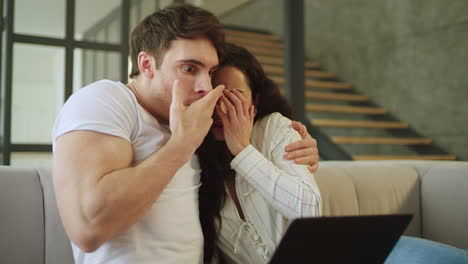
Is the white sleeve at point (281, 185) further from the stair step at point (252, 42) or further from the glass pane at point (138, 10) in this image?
the stair step at point (252, 42)

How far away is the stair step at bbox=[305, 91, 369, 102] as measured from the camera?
4582 mm

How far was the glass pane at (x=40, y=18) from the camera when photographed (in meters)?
2.46

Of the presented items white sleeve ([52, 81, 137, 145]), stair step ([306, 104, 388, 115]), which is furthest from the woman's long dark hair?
stair step ([306, 104, 388, 115])

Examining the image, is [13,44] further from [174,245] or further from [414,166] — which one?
[414,166]

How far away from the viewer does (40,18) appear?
248cm

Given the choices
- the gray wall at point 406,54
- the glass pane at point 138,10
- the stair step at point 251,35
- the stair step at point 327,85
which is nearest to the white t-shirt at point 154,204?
the glass pane at point 138,10

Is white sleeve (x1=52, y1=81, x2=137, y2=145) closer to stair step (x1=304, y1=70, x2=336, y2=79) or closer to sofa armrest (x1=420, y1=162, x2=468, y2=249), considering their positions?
sofa armrest (x1=420, y1=162, x2=468, y2=249)

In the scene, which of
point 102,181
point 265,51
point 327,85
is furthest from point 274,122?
point 265,51

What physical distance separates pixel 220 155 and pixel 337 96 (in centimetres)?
349

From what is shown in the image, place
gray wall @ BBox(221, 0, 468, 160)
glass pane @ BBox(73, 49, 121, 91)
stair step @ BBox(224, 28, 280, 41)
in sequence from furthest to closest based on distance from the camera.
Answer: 1. stair step @ BBox(224, 28, 280, 41)
2. gray wall @ BBox(221, 0, 468, 160)
3. glass pane @ BBox(73, 49, 121, 91)

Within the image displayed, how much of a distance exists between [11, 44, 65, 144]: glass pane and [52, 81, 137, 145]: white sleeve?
57.4 inches

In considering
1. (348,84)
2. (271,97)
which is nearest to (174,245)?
(271,97)

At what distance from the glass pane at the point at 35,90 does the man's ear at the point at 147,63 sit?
1.41 meters

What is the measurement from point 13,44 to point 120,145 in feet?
5.63
